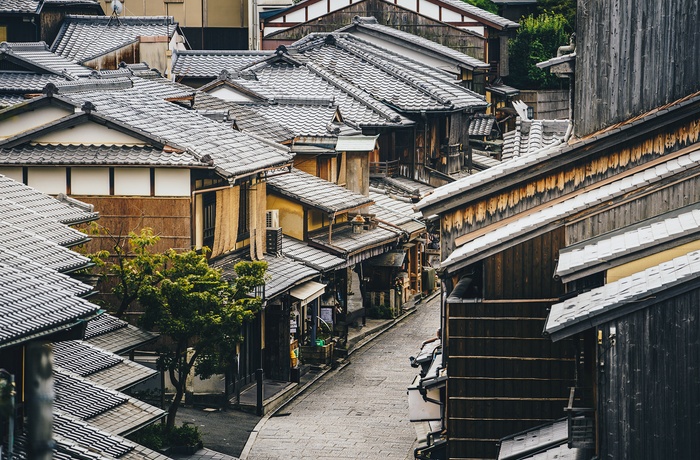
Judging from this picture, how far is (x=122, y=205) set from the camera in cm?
3098

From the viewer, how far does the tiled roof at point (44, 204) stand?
26.0 m

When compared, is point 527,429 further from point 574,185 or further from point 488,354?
point 574,185

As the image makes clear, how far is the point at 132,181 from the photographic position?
1220 inches

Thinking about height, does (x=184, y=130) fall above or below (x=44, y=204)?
above

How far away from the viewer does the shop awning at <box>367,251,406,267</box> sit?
43.6 metres

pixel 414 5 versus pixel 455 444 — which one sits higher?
pixel 414 5

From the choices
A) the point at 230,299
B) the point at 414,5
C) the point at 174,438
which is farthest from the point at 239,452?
the point at 414,5

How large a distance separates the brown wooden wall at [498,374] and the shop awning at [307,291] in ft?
43.9

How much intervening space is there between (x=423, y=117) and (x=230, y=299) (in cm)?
2697

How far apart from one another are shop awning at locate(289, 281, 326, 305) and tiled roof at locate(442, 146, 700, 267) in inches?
499

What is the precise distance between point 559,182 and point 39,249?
9153 mm

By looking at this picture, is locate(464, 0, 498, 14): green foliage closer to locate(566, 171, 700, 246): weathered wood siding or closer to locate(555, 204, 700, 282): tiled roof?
locate(566, 171, 700, 246): weathered wood siding

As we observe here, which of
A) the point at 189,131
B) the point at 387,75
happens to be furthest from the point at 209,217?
the point at 387,75

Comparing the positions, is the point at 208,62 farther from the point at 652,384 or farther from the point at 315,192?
the point at 652,384
